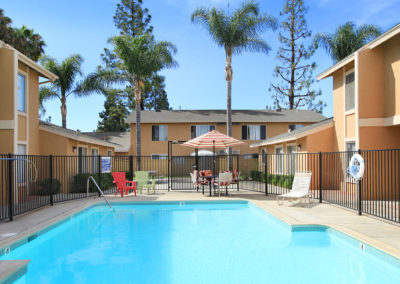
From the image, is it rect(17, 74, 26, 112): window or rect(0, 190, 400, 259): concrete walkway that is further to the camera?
rect(17, 74, 26, 112): window

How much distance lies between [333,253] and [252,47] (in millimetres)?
17081

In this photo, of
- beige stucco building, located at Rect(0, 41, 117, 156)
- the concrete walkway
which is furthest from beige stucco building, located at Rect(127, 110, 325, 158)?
the concrete walkway

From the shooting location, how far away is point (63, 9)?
15789 millimetres

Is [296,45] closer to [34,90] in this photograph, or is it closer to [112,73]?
[112,73]

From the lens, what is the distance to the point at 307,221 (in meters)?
8.07

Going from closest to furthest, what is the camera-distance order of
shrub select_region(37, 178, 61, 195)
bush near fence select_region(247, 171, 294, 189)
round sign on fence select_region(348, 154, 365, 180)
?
round sign on fence select_region(348, 154, 365, 180)
shrub select_region(37, 178, 61, 195)
bush near fence select_region(247, 171, 294, 189)

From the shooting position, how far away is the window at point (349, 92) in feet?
44.2

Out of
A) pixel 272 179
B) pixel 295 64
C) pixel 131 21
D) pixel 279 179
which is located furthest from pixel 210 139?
pixel 131 21

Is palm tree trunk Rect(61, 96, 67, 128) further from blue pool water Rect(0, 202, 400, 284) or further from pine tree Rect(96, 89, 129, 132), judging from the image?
blue pool water Rect(0, 202, 400, 284)

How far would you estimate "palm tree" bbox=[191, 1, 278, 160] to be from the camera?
20.3 metres

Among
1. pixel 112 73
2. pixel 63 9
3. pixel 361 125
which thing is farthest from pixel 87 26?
pixel 361 125

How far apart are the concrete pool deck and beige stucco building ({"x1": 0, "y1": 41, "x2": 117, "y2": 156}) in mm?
3200

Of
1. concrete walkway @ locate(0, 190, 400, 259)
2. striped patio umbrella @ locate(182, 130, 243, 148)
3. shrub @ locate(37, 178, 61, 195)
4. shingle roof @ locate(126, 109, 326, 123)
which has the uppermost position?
shingle roof @ locate(126, 109, 326, 123)

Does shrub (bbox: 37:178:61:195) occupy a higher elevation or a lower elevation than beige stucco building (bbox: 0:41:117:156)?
lower
